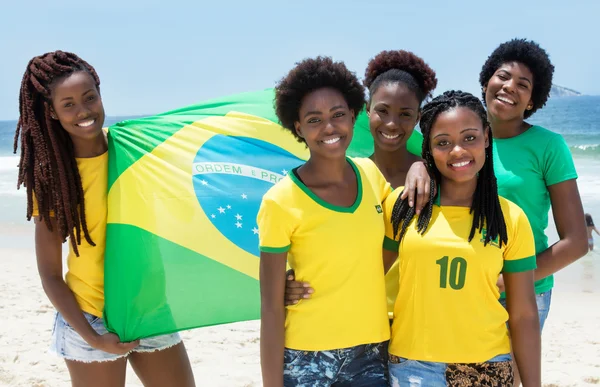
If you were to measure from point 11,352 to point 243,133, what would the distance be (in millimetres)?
3878

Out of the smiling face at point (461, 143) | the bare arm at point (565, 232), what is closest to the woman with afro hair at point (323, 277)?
the smiling face at point (461, 143)

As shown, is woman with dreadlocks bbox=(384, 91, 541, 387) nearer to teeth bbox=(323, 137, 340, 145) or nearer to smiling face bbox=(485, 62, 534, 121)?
teeth bbox=(323, 137, 340, 145)

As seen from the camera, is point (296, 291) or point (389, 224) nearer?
point (296, 291)

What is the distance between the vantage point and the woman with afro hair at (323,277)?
7.29ft

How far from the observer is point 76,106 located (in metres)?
2.67

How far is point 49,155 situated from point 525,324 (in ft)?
7.04

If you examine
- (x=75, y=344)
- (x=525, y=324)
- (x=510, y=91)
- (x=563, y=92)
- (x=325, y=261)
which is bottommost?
(x=75, y=344)

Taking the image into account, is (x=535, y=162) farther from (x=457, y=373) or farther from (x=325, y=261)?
(x=325, y=261)

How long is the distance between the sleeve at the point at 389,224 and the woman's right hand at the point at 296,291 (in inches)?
16.6

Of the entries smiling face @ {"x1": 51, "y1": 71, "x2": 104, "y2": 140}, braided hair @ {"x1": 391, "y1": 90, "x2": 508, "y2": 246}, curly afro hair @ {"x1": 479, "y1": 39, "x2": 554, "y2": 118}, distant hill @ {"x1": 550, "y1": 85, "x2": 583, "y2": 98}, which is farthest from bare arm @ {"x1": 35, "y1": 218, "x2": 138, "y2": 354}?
distant hill @ {"x1": 550, "y1": 85, "x2": 583, "y2": 98}

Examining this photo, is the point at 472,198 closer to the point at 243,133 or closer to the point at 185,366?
the point at 243,133

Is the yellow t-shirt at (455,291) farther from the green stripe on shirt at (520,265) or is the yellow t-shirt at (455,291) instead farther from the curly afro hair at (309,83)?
the curly afro hair at (309,83)

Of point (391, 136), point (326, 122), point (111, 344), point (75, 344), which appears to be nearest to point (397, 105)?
point (391, 136)

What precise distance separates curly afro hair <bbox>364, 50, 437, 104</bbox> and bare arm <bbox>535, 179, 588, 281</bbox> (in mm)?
769
